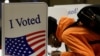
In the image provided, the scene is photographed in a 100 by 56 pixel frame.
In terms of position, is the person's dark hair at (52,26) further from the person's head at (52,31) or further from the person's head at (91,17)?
the person's head at (91,17)

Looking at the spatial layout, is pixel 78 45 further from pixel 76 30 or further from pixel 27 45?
pixel 27 45

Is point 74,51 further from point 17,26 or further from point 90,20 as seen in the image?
point 17,26

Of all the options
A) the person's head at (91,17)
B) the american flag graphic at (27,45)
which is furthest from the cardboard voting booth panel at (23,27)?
the person's head at (91,17)

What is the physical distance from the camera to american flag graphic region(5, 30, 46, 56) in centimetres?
76

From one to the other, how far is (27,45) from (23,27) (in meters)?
0.07

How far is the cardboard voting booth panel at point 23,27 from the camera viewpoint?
743 millimetres

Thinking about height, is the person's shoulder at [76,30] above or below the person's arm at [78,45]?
above

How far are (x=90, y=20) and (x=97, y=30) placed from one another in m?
0.06

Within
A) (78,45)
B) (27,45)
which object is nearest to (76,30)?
(78,45)

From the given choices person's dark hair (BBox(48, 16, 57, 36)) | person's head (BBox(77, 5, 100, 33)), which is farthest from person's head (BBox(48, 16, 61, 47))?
person's head (BBox(77, 5, 100, 33))

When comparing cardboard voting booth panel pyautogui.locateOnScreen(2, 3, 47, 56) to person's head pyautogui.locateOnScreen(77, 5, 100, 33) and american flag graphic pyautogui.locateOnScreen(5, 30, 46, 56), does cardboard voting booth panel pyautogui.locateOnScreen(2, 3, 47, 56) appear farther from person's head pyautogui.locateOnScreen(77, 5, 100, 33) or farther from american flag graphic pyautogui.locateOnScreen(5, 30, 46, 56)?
person's head pyautogui.locateOnScreen(77, 5, 100, 33)

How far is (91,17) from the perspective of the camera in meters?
0.79

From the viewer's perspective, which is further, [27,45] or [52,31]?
[52,31]

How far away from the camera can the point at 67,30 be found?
0.82 meters
